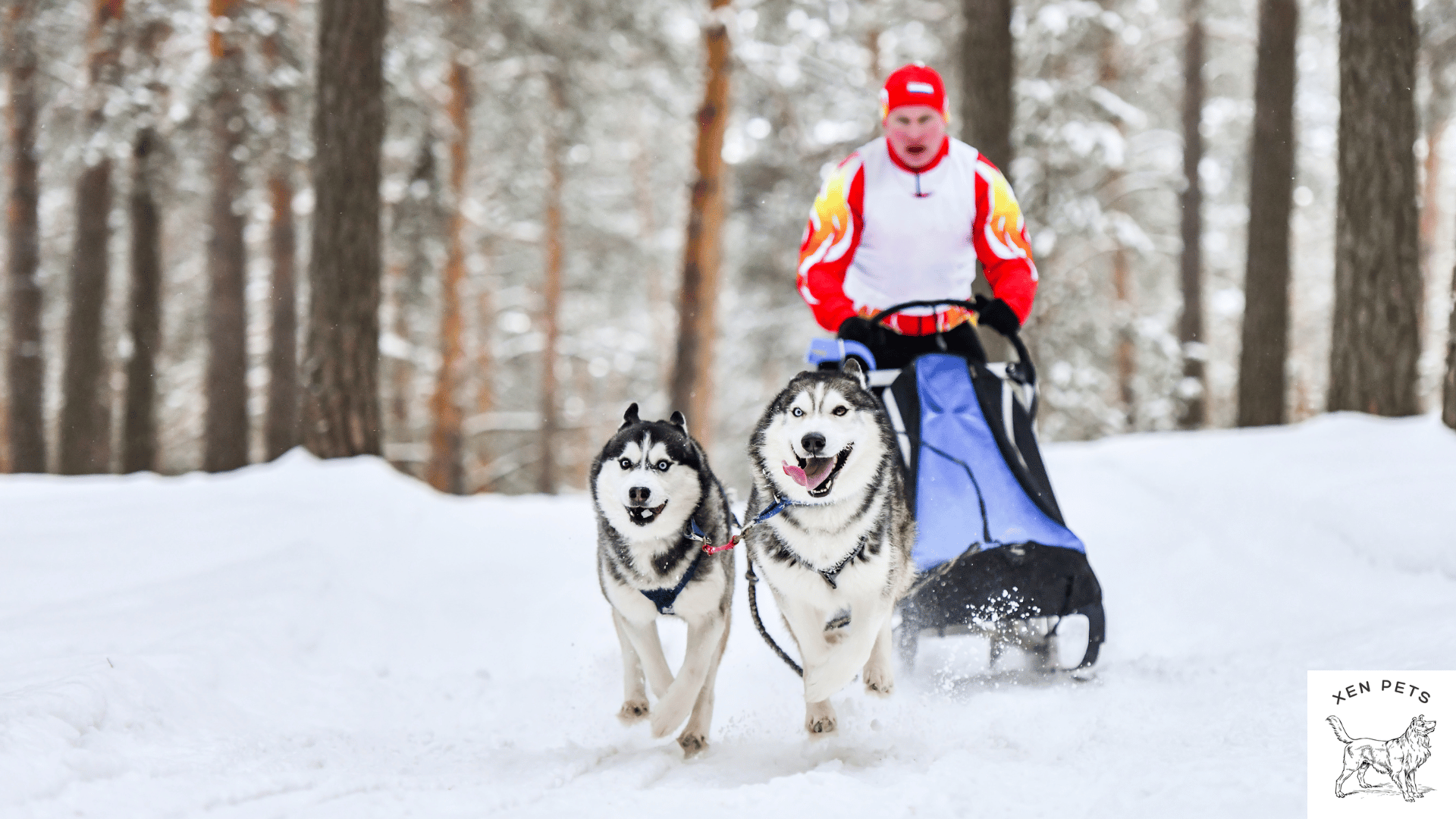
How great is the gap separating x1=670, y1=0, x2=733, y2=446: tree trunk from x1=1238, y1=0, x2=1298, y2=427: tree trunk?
5.51 metres

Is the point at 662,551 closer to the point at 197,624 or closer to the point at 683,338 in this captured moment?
the point at 197,624

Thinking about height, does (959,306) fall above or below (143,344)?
below

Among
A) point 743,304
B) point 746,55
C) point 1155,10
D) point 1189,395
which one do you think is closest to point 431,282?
point 743,304

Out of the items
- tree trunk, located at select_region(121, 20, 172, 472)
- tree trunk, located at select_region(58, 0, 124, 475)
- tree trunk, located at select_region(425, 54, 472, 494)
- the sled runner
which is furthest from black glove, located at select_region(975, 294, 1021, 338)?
tree trunk, located at select_region(58, 0, 124, 475)

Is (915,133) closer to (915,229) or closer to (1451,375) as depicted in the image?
(915,229)

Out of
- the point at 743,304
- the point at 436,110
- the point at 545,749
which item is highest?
the point at 436,110

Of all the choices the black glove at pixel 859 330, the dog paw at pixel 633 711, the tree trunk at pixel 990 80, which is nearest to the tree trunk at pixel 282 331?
the tree trunk at pixel 990 80

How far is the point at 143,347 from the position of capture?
11586 millimetres

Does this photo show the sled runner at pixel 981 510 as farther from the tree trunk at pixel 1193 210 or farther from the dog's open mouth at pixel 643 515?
the tree trunk at pixel 1193 210

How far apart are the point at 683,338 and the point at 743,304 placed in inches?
249

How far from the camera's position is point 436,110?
12.3 meters

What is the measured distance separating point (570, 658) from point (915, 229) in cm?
251

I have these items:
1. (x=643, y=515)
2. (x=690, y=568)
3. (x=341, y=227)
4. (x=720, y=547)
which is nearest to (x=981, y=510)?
(x=720, y=547)

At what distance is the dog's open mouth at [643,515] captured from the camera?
302cm
